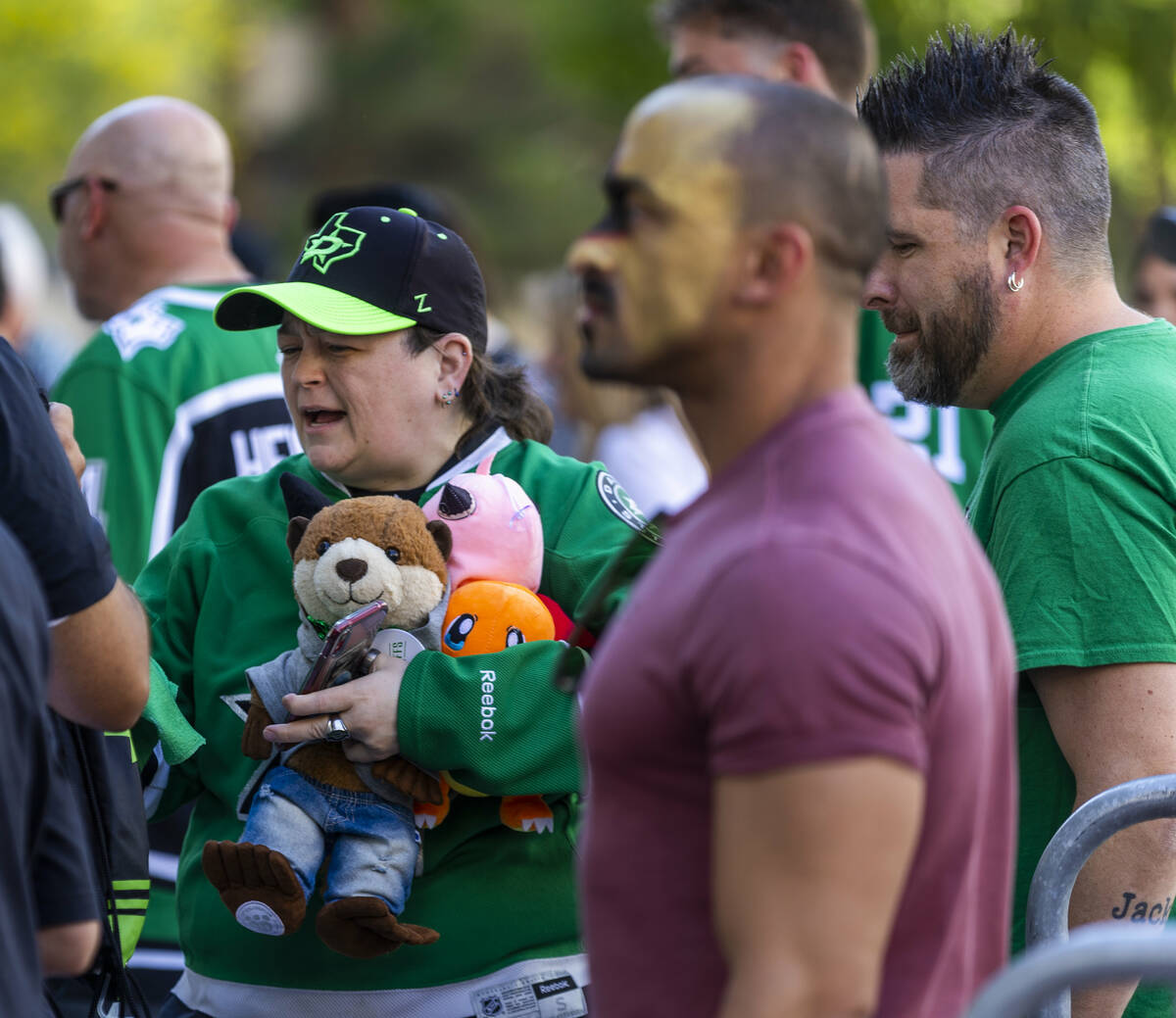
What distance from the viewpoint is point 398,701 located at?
259cm

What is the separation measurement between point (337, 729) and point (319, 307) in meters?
0.80

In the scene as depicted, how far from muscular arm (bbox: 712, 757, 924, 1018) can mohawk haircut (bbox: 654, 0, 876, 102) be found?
10.3 feet

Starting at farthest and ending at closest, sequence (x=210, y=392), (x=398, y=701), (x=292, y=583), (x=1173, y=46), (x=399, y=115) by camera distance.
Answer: (x=399, y=115) → (x=1173, y=46) → (x=210, y=392) → (x=292, y=583) → (x=398, y=701)

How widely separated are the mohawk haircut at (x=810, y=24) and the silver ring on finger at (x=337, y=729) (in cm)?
241

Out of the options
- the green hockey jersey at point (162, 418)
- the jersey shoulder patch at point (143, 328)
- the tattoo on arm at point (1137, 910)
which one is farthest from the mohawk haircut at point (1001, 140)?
the jersey shoulder patch at point (143, 328)

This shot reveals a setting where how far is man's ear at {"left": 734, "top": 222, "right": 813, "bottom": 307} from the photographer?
158 centimetres

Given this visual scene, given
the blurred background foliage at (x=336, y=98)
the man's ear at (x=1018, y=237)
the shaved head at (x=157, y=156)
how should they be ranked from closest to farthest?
1. the man's ear at (x=1018, y=237)
2. the shaved head at (x=157, y=156)
3. the blurred background foliage at (x=336, y=98)

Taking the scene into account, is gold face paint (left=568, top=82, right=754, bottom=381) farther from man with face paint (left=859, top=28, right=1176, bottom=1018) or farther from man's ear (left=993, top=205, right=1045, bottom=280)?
man's ear (left=993, top=205, right=1045, bottom=280)

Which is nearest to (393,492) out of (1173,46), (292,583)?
(292,583)

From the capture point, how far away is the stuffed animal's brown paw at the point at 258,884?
8.41 feet

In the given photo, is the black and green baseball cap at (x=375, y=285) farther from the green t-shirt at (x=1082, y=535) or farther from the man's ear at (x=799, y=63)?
the man's ear at (x=799, y=63)

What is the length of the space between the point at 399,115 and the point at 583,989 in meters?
26.2

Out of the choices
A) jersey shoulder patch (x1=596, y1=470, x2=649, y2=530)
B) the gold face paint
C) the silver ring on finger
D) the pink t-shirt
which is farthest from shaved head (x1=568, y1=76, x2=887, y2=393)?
jersey shoulder patch (x1=596, y1=470, x2=649, y2=530)

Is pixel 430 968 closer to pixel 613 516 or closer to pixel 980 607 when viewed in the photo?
pixel 613 516
